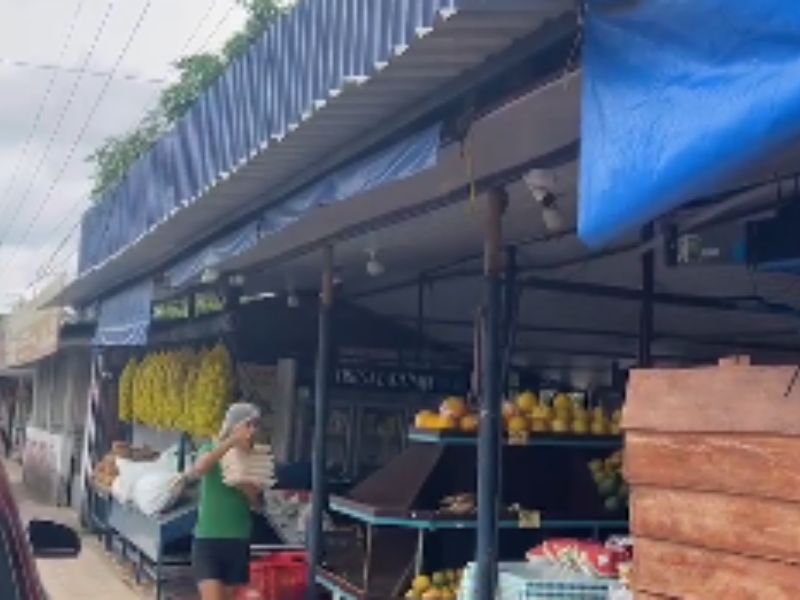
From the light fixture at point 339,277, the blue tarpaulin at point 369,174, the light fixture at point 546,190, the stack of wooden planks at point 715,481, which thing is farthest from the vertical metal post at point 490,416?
the light fixture at point 339,277

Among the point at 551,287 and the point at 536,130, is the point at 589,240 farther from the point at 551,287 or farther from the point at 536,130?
the point at 551,287

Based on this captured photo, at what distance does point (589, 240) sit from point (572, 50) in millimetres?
1121

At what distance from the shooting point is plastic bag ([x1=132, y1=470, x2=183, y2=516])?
1077 centimetres

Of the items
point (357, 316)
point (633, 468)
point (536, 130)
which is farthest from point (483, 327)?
point (357, 316)

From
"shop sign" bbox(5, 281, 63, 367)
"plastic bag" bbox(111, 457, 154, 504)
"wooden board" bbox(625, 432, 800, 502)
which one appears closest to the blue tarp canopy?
"wooden board" bbox(625, 432, 800, 502)

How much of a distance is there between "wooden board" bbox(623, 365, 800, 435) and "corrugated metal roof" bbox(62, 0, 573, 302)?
4.38 ft

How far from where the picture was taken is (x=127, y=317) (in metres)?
12.9

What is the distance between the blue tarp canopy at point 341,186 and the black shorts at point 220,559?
6.19ft

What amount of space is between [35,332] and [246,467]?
12465mm

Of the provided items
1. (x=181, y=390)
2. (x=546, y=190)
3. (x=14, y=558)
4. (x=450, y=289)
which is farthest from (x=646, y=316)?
(x=181, y=390)

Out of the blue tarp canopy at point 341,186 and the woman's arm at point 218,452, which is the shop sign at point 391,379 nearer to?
the blue tarp canopy at point 341,186

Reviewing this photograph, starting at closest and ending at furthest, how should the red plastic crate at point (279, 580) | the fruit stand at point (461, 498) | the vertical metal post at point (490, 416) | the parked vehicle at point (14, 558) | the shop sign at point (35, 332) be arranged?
the parked vehicle at point (14, 558) < the vertical metal post at point (490, 416) < the fruit stand at point (461, 498) < the red plastic crate at point (279, 580) < the shop sign at point (35, 332)

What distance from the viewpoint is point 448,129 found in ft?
16.0

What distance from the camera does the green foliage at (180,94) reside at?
24.0 meters
